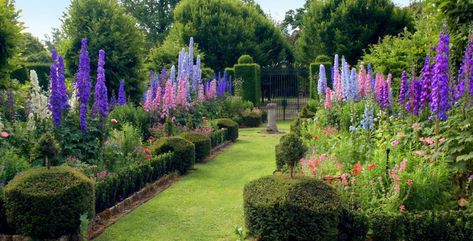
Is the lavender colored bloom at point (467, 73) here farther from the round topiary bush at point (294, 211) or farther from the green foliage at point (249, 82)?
the green foliage at point (249, 82)

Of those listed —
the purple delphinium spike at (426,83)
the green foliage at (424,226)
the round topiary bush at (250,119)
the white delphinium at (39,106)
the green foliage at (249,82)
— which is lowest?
the green foliage at (424,226)

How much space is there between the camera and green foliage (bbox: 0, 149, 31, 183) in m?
5.36

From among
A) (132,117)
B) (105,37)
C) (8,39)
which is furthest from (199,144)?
(105,37)

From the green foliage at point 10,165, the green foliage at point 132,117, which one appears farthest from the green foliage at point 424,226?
the green foliage at point 132,117

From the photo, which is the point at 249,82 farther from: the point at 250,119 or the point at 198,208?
the point at 198,208

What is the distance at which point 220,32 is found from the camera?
30016 millimetres

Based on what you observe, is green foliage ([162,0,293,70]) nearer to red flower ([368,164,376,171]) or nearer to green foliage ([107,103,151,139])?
green foliage ([107,103,151,139])

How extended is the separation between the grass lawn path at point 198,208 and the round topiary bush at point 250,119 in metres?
7.87

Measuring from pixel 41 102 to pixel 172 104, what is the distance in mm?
4337

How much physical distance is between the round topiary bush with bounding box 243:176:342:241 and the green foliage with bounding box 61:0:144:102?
9.09m

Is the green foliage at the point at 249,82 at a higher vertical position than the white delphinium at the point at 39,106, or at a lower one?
higher

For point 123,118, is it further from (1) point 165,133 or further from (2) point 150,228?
(2) point 150,228

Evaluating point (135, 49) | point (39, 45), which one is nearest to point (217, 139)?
point (135, 49)

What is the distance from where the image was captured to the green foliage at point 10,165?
5363 mm
